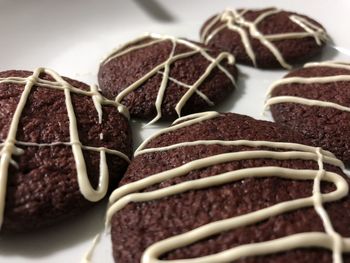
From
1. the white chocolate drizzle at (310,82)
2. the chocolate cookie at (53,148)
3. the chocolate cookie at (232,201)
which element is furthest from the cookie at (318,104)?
the chocolate cookie at (53,148)

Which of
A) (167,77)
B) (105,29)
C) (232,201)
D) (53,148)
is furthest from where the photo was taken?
(105,29)

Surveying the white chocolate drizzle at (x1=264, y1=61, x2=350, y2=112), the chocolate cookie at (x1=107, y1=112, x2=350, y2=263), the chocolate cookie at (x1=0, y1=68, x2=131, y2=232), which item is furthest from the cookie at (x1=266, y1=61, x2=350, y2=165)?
the chocolate cookie at (x1=0, y1=68, x2=131, y2=232)

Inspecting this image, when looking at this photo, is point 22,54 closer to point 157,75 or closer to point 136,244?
point 157,75

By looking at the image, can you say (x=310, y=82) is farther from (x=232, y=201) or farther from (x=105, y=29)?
(x=105, y=29)

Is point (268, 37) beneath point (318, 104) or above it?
above

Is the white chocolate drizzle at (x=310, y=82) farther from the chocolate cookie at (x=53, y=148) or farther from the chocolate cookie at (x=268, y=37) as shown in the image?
the chocolate cookie at (x=53, y=148)

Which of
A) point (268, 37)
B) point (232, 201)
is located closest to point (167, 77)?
point (268, 37)

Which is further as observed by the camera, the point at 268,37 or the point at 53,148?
the point at 268,37

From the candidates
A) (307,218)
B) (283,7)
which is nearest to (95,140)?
(307,218)
